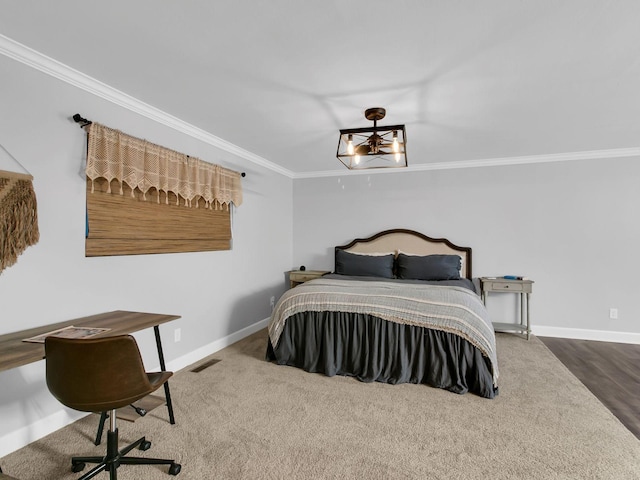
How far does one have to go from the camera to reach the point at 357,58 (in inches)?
82.6

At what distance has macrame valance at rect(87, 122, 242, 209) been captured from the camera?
2498 millimetres

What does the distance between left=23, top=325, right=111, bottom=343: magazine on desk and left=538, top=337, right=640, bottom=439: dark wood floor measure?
3387mm

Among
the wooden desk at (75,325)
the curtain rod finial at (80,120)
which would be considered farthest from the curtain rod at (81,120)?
the wooden desk at (75,325)

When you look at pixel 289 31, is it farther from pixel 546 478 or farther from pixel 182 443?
pixel 546 478

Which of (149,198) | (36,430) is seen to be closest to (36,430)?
(36,430)

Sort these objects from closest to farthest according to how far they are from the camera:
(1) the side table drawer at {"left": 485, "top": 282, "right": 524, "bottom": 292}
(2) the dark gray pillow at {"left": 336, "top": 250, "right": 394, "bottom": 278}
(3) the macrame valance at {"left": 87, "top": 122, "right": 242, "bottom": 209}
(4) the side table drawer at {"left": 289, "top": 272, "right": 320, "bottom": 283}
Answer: (3) the macrame valance at {"left": 87, "top": 122, "right": 242, "bottom": 209} < (1) the side table drawer at {"left": 485, "top": 282, "right": 524, "bottom": 292} < (2) the dark gray pillow at {"left": 336, "top": 250, "right": 394, "bottom": 278} < (4) the side table drawer at {"left": 289, "top": 272, "right": 320, "bottom": 283}

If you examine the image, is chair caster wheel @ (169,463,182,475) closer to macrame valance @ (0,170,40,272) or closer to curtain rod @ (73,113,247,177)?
macrame valance @ (0,170,40,272)

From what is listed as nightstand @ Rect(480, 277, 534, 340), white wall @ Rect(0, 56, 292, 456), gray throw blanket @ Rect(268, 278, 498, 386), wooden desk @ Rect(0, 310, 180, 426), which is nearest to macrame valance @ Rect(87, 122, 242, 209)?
white wall @ Rect(0, 56, 292, 456)

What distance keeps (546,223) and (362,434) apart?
3.80 metres

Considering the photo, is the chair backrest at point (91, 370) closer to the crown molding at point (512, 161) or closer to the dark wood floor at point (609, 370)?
the dark wood floor at point (609, 370)

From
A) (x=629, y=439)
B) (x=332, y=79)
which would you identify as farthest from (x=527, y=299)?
(x=332, y=79)

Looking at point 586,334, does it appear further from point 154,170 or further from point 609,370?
point 154,170

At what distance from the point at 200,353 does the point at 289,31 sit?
3015mm

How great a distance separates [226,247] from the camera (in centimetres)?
396
